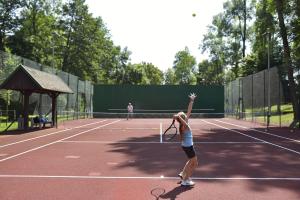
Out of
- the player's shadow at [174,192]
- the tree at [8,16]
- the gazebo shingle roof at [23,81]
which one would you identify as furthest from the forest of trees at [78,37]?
the player's shadow at [174,192]

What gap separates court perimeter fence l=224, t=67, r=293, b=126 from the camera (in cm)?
3256

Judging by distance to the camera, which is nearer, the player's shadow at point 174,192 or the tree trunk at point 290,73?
the player's shadow at point 174,192

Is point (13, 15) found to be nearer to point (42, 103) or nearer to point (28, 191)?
point (42, 103)

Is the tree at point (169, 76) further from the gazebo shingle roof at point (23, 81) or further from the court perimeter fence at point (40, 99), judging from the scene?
the gazebo shingle roof at point (23, 81)

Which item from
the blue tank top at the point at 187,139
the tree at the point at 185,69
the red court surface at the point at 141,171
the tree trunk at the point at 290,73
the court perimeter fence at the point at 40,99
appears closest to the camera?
the red court surface at the point at 141,171

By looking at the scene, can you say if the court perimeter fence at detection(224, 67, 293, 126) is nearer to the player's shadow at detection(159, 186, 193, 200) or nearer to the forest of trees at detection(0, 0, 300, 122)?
the forest of trees at detection(0, 0, 300, 122)

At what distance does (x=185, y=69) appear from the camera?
355ft

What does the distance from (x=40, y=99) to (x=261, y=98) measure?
16.9 metres

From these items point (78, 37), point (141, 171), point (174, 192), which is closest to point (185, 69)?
point (78, 37)

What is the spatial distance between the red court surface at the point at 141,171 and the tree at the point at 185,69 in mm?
90369

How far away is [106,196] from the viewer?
8.52 meters

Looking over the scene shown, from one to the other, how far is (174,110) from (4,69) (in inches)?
1122

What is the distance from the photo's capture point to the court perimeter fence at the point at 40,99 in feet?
95.5

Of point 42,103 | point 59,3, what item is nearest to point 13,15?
point 59,3
